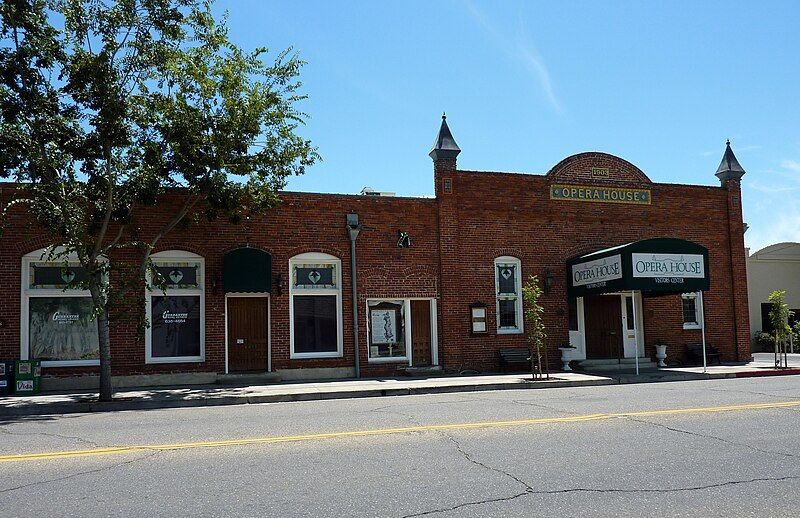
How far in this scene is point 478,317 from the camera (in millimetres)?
21344

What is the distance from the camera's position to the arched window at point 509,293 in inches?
860

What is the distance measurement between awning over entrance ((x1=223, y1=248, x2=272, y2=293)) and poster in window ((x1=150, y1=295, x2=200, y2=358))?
1.05m

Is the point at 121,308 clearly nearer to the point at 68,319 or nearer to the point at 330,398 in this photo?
the point at 68,319

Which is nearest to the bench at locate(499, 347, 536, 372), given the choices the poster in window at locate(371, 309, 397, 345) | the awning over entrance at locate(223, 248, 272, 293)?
the poster in window at locate(371, 309, 397, 345)

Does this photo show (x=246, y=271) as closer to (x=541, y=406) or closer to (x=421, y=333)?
(x=421, y=333)

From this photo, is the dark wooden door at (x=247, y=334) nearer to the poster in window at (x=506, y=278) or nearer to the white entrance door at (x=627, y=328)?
the poster in window at (x=506, y=278)

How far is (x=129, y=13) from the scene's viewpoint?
49.8ft

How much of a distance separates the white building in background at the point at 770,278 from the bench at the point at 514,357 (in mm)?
14937

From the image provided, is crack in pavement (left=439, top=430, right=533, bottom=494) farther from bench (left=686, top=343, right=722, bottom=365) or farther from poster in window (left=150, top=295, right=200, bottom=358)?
bench (left=686, top=343, right=722, bottom=365)

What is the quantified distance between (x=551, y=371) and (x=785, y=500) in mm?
15204

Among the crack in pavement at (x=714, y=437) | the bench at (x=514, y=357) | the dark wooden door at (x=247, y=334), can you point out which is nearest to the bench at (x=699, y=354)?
the bench at (x=514, y=357)

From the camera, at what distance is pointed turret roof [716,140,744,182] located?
2456 centimetres

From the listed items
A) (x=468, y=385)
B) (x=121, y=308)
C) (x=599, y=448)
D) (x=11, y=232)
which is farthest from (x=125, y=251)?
(x=599, y=448)

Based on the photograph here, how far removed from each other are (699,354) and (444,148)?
33.8ft
